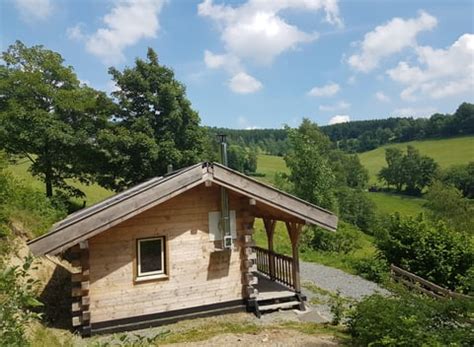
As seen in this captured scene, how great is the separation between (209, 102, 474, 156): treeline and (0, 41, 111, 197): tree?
73.8 metres

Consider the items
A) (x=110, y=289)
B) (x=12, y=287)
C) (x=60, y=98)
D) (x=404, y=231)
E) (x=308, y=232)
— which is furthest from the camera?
(x=308, y=232)

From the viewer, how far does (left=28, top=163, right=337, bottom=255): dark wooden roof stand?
9188mm

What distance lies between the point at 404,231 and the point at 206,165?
11.4m

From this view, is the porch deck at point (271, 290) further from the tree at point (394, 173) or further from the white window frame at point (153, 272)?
the tree at point (394, 173)

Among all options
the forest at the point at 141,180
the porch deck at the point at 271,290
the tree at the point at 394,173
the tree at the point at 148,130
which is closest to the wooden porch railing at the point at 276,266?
the porch deck at the point at 271,290

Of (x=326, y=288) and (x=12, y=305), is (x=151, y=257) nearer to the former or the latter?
(x=12, y=305)

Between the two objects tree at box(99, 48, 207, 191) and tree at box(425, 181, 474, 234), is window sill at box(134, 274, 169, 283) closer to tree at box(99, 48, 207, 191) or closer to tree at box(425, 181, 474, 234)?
tree at box(99, 48, 207, 191)

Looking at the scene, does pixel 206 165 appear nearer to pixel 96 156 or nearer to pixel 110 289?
pixel 110 289

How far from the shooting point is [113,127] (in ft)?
88.2

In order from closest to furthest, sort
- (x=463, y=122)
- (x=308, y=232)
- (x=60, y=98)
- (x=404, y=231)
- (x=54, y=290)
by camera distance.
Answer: (x=54, y=290) → (x=404, y=231) → (x=60, y=98) → (x=308, y=232) → (x=463, y=122)

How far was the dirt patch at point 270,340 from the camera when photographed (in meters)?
8.52

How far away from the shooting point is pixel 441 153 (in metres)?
97.1

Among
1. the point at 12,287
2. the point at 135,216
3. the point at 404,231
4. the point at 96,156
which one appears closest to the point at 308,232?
the point at 404,231

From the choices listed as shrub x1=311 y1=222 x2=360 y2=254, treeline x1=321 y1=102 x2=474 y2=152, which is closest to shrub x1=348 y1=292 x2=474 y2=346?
shrub x1=311 y1=222 x2=360 y2=254
